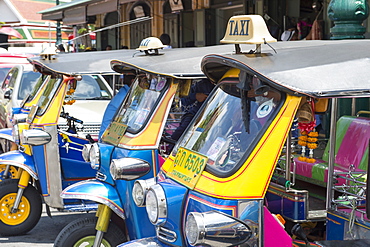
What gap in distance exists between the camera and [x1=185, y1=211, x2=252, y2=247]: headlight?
2.80m

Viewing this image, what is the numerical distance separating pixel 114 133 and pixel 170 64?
783mm

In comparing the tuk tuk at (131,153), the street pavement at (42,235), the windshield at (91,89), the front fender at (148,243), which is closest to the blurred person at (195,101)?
the tuk tuk at (131,153)

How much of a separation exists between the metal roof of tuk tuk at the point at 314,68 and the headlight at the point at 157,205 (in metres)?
0.79

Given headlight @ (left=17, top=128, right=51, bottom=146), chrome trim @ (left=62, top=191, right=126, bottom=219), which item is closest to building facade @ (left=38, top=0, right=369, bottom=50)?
headlight @ (left=17, top=128, right=51, bottom=146)

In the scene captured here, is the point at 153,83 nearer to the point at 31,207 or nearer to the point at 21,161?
the point at 21,161

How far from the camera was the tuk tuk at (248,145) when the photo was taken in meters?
2.84

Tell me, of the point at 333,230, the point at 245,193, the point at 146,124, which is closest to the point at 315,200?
the point at 333,230

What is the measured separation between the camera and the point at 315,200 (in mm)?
4512

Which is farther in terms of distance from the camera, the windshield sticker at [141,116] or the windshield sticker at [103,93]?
the windshield sticker at [103,93]

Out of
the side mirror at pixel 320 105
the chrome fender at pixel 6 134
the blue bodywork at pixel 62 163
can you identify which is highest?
the side mirror at pixel 320 105

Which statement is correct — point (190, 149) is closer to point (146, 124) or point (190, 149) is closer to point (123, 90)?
point (146, 124)

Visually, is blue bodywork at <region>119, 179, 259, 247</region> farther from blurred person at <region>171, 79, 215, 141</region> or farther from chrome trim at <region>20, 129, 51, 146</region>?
chrome trim at <region>20, 129, 51, 146</region>

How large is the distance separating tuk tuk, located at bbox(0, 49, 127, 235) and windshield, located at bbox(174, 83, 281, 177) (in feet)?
8.41

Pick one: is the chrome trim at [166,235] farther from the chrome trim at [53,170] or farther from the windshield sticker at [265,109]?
the chrome trim at [53,170]
